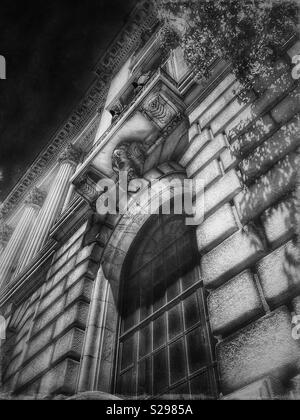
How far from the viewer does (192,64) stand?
6578mm

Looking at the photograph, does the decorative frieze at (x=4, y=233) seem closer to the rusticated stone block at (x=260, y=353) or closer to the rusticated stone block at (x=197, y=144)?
the rusticated stone block at (x=197, y=144)

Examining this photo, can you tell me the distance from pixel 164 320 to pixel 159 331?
21cm

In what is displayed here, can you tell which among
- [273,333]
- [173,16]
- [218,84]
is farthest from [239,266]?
[173,16]

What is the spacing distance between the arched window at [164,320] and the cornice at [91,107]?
45.0 feet

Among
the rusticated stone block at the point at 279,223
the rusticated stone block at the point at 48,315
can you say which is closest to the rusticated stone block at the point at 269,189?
the rusticated stone block at the point at 279,223

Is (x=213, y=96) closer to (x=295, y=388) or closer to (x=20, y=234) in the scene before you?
(x=295, y=388)

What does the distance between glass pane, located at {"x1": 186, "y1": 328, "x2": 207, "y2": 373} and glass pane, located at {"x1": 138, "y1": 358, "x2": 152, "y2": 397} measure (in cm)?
91

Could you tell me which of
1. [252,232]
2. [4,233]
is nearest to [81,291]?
[252,232]

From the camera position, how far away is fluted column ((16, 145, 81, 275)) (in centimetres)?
1348

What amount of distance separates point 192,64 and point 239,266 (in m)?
4.58

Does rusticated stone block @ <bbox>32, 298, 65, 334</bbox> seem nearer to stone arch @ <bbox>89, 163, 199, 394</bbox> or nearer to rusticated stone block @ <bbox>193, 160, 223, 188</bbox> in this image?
stone arch @ <bbox>89, 163, 199, 394</bbox>

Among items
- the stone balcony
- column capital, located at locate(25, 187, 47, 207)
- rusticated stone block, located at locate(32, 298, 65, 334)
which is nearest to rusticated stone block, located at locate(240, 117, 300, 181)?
the stone balcony

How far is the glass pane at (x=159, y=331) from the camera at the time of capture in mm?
5391

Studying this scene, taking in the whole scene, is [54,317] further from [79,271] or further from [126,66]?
[126,66]
